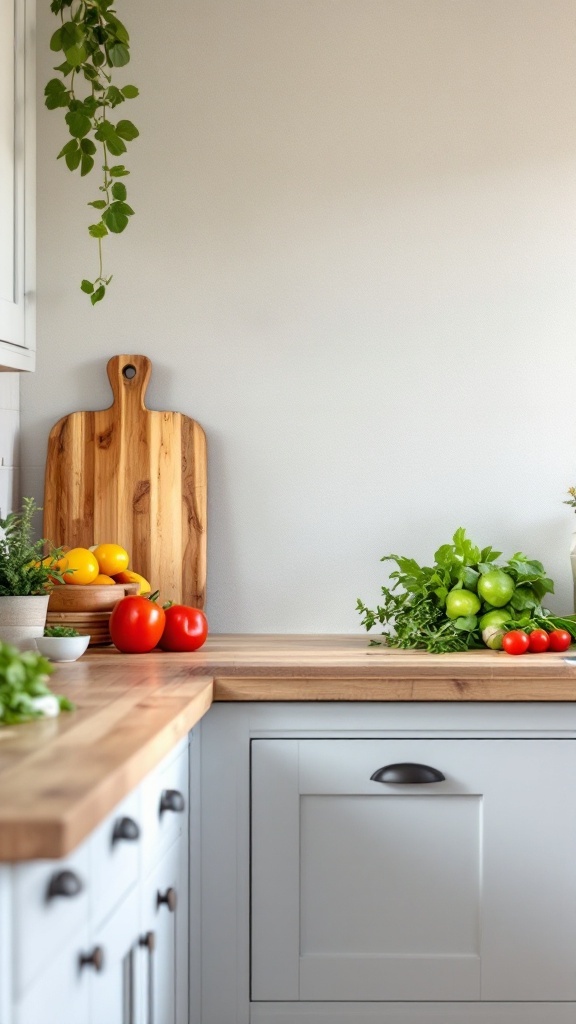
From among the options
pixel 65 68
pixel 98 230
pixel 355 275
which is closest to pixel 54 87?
pixel 65 68

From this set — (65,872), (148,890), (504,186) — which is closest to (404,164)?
(504,186)

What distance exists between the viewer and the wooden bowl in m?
2.22

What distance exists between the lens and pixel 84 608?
222 centimetres

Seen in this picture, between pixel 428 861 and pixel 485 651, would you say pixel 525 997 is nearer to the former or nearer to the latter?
pixel 428 861

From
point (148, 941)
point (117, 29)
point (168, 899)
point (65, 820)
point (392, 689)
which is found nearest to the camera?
point (65, 820)

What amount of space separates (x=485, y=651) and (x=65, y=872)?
4.30 feet

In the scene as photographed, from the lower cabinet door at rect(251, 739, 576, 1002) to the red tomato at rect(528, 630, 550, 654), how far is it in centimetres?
25

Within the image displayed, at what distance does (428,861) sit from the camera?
6.48 feet

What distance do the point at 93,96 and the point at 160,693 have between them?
4.64 feet

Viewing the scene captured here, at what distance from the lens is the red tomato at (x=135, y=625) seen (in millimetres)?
2139

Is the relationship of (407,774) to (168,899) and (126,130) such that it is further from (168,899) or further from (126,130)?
(126,130)

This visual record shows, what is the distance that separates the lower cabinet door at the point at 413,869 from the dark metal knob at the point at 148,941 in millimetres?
472

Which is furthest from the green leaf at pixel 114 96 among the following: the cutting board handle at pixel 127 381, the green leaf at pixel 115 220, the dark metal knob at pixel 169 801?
the dark metal knob at pixel 169 801

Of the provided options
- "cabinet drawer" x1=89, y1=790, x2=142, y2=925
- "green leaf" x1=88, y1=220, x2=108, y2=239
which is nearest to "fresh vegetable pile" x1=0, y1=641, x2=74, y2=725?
"cabinet drawer" x1=89, y1=790, x2=142, y2=925
